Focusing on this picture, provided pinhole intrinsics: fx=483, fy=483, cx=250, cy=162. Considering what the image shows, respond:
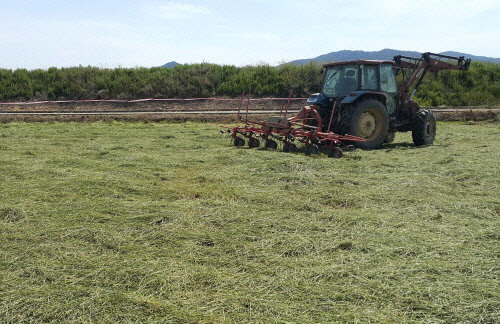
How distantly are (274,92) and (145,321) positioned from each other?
25.3 m

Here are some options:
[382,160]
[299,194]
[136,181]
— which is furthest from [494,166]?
[136,181]

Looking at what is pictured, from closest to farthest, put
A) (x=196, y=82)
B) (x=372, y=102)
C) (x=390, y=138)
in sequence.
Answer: (x=372, y=102) < (x=390, y=138) < (x=196, y=82)

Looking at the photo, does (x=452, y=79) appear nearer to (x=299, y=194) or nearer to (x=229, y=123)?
(x=229, y=123)

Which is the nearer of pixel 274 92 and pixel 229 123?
pixel 229 123

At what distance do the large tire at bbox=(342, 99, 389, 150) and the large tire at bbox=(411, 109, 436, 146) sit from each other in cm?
110

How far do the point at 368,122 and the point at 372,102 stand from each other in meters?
0.45

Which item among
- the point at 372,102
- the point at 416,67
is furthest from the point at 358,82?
the point at 416,67

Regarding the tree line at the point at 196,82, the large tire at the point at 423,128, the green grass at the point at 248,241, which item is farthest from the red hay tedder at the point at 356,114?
the tree line at the point at 196,82

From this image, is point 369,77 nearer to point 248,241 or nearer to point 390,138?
point 390,138

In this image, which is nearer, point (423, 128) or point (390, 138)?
point (423, 128)

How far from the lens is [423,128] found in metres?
11.1

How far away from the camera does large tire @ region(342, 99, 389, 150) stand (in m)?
10.1

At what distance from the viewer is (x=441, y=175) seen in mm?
7285

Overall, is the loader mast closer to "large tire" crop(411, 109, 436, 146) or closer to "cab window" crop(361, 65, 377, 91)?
"large tire" crop(411, 109, 436, 146)
